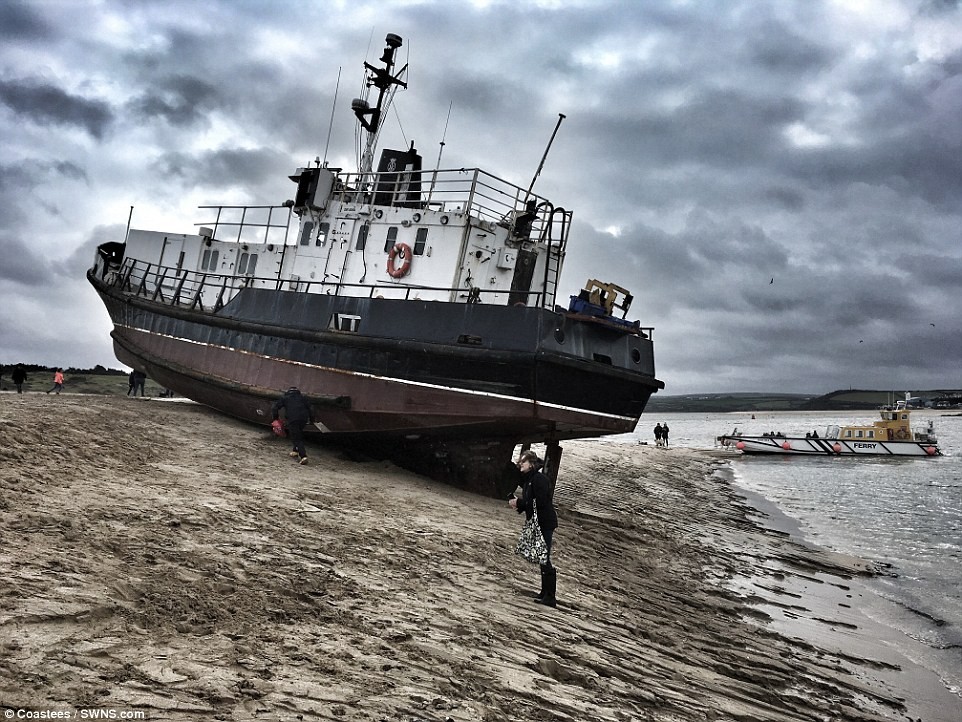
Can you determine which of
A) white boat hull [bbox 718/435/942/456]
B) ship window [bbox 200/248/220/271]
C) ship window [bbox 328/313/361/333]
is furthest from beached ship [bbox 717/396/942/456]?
ship window [bbox 200/248/220/271]

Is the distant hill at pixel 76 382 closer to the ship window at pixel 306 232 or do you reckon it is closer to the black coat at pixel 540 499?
the ship window at pixel 306 232

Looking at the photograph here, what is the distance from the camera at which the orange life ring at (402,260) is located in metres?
12.5

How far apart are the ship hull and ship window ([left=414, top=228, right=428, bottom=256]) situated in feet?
4.99

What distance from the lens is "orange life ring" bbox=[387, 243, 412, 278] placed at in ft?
40.9

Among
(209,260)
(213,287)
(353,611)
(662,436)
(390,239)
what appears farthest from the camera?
(662,436)

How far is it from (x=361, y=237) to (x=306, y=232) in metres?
1.84

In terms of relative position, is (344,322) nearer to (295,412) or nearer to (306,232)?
(295,412)

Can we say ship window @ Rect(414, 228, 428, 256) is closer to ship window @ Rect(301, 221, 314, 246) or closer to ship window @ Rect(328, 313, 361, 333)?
ship window @ Rect(328, 313, 361, 333)

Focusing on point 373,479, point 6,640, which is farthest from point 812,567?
point 6,640

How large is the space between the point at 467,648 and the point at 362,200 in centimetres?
1135

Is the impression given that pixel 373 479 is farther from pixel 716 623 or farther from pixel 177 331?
pixel 177 331

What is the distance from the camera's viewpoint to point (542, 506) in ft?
19.2

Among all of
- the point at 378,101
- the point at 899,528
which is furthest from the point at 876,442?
the point at 378,101

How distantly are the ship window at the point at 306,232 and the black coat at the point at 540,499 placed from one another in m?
10.2
